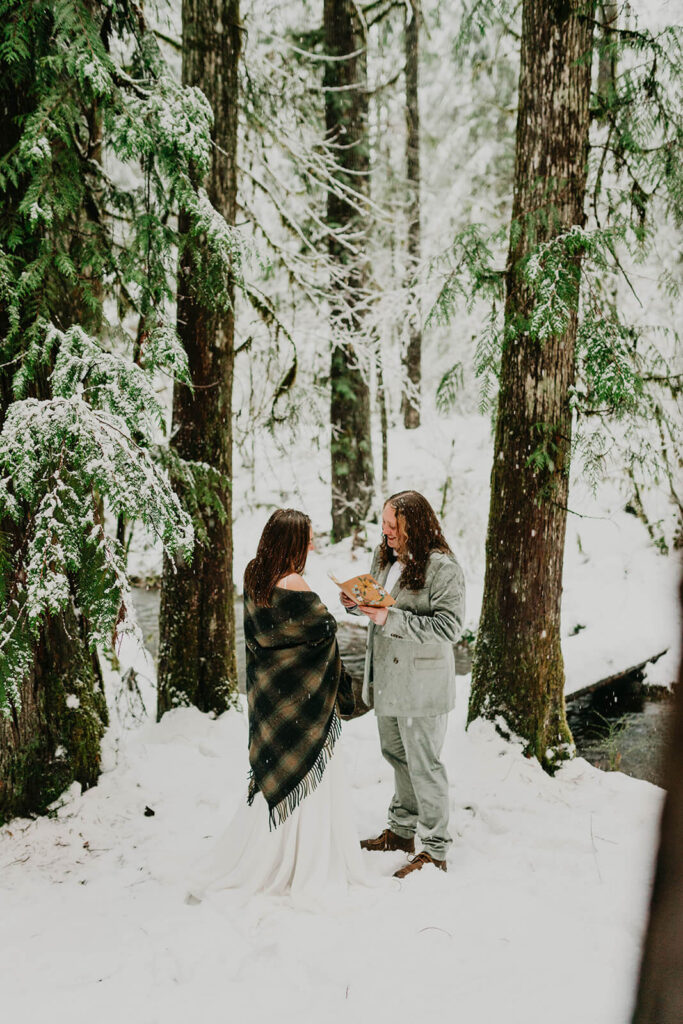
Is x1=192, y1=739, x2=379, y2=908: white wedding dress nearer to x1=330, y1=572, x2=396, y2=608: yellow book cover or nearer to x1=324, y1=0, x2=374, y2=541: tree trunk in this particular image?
x1=330, y1=572, x2=396, y2=608: yellow book cover

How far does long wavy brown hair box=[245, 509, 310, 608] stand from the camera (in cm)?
325

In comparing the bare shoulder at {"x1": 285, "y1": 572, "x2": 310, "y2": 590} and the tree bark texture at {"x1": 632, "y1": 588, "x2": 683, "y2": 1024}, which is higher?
the bare shoulder at {"x1": 285, "y1": 572, "x2": 310, "y2": 590}

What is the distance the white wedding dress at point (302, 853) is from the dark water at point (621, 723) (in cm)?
262

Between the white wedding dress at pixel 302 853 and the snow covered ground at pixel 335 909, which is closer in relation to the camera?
the snow covered ground at pixel 335 909

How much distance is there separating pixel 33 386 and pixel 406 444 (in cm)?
1409

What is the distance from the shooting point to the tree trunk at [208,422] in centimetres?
493

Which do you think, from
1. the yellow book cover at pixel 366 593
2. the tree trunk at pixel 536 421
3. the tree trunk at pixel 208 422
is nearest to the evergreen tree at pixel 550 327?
the tree trunk at pixel 536 421

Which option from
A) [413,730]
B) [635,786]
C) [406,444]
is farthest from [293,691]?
[406,444]

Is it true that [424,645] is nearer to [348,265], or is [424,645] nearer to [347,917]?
[347,917]

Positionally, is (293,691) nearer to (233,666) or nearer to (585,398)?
(233,666)

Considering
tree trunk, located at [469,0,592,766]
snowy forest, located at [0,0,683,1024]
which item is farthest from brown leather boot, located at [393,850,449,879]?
tree trunk, located at [469,0,592,766]

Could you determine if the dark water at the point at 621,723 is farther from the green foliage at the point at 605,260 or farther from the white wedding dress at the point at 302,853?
the green foliage at the point at 605,260

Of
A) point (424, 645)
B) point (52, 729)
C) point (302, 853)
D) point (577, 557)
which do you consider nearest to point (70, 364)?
point (52, 729)

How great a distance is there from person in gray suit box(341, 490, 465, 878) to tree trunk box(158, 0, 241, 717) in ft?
6.20
